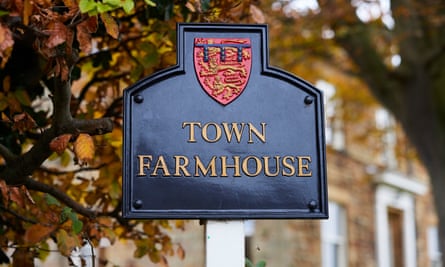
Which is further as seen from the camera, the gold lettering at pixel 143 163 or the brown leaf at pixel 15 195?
the brown leaf at pixel 15 195

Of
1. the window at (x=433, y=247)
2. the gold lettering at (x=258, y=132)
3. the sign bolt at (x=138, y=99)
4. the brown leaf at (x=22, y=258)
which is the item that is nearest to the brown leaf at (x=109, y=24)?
the sign bolt at (x=138, y=99)

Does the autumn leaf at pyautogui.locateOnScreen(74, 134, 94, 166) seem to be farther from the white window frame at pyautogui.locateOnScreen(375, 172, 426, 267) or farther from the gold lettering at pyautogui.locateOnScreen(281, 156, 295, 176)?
the white window frame at pyautogui.locateOnScreen(375, 172, 426, 267)

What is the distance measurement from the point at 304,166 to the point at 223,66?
0.57 meters

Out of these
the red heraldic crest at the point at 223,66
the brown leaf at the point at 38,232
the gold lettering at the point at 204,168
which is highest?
the red heraldic crest at the point at 223,66

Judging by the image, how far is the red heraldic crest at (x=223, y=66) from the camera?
3830 millimetres

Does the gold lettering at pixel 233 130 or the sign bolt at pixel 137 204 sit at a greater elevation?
the gold lettering at pixel 233 130

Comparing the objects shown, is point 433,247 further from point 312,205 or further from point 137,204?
point 137,204

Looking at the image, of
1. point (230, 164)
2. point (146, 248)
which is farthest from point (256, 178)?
point (146, 248)

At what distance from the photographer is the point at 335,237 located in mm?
19375

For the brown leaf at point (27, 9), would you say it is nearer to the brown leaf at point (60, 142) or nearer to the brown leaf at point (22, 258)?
A: the brown leaf at point (60, 142)

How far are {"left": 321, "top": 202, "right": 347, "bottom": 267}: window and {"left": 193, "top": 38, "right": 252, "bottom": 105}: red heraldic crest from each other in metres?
15.3

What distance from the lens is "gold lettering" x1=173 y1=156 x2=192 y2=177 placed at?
145 inches

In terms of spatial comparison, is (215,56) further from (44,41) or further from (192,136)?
(44,41)

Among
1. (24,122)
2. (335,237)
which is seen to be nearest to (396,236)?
(335,237)
